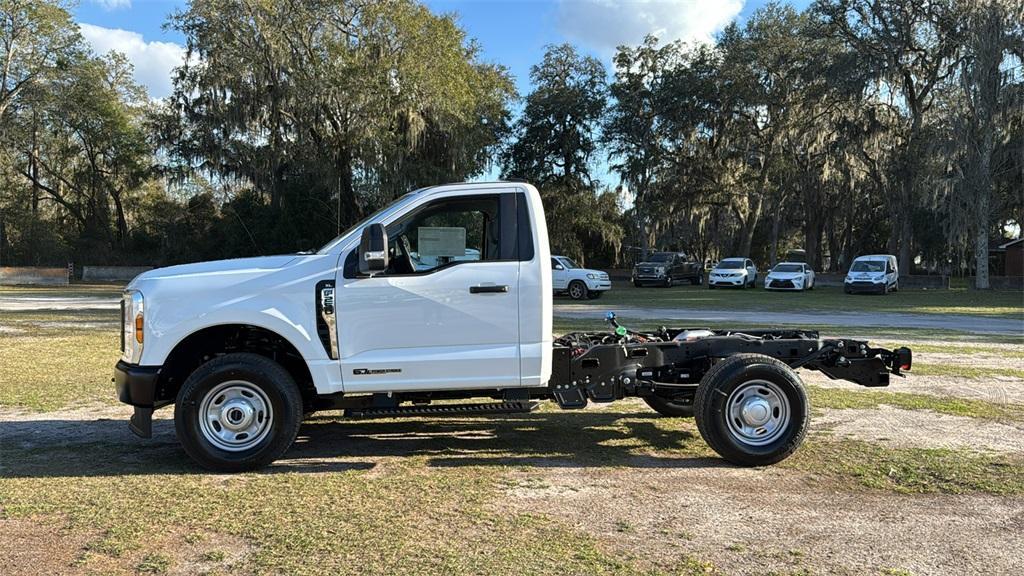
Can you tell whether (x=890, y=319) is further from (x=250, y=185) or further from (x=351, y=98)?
(x=250, y=185)

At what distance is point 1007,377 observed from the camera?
1003 cm

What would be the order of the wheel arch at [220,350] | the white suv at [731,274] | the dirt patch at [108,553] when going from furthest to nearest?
the white suv at [731,274]
the wheel arch at [220,350]
the dirt patch at [108,553]

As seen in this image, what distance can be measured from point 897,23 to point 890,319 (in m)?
25.5

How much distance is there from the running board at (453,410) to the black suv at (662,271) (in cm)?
3589

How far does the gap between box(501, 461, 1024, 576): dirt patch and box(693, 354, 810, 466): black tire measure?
0.47 feet

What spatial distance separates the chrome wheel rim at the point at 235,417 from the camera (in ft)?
18.2

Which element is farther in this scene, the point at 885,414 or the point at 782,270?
the point at 782,270

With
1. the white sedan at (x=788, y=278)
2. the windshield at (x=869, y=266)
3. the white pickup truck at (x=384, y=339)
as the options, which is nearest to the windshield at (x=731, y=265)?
the white sedan at (x=788, y=278)

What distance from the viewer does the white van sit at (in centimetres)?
3438

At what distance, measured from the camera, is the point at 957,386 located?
9.29 m

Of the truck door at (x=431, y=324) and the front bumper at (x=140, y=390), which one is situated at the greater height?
the truck door at (x=431, y=324)

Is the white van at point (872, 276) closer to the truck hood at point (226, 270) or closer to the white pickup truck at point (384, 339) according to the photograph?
the white pickup truck at point (384, 339)

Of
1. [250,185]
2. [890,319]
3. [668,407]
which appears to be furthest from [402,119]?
[668,407]

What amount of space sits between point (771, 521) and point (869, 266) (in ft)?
113
